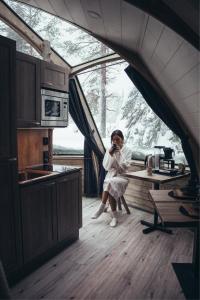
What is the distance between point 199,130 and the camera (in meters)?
2.45

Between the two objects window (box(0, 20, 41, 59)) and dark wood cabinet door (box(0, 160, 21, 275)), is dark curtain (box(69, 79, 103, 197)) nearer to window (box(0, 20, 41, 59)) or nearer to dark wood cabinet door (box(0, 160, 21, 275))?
window (box(0, 20, 41, 59))

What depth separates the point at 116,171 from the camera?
405 cm

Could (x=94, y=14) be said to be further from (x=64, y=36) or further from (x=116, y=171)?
(x=116, y=171)

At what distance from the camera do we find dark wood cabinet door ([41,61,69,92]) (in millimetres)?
2990

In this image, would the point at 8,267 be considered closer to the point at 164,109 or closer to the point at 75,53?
the point at 164,109

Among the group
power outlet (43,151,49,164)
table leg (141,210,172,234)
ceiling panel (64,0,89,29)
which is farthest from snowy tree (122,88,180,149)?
ceiling panel (64,0,89,29)

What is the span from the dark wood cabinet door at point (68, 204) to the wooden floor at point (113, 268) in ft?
0.72

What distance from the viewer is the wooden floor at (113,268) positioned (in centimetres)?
220

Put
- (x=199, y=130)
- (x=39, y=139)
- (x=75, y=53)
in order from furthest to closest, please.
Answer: (x=75, y=53), (x=39, y=139), (x=199, y=130)

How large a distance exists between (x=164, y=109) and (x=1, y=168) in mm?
2275

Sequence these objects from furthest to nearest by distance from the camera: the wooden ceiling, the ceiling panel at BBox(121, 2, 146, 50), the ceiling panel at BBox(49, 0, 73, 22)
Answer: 1. the ceiling panel at BBox(49, 0, 73, 22)
2. the ceiling panel at BBox(121, 2, 146, 50)
3. the wooden ceiling

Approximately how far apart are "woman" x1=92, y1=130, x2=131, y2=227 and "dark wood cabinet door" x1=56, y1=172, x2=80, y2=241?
0.79 m

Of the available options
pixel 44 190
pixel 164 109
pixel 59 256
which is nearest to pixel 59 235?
pixel 59 256

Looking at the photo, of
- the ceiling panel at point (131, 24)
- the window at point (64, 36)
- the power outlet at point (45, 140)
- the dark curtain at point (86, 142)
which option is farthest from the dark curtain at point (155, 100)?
the power outlet at point (45, 140)
